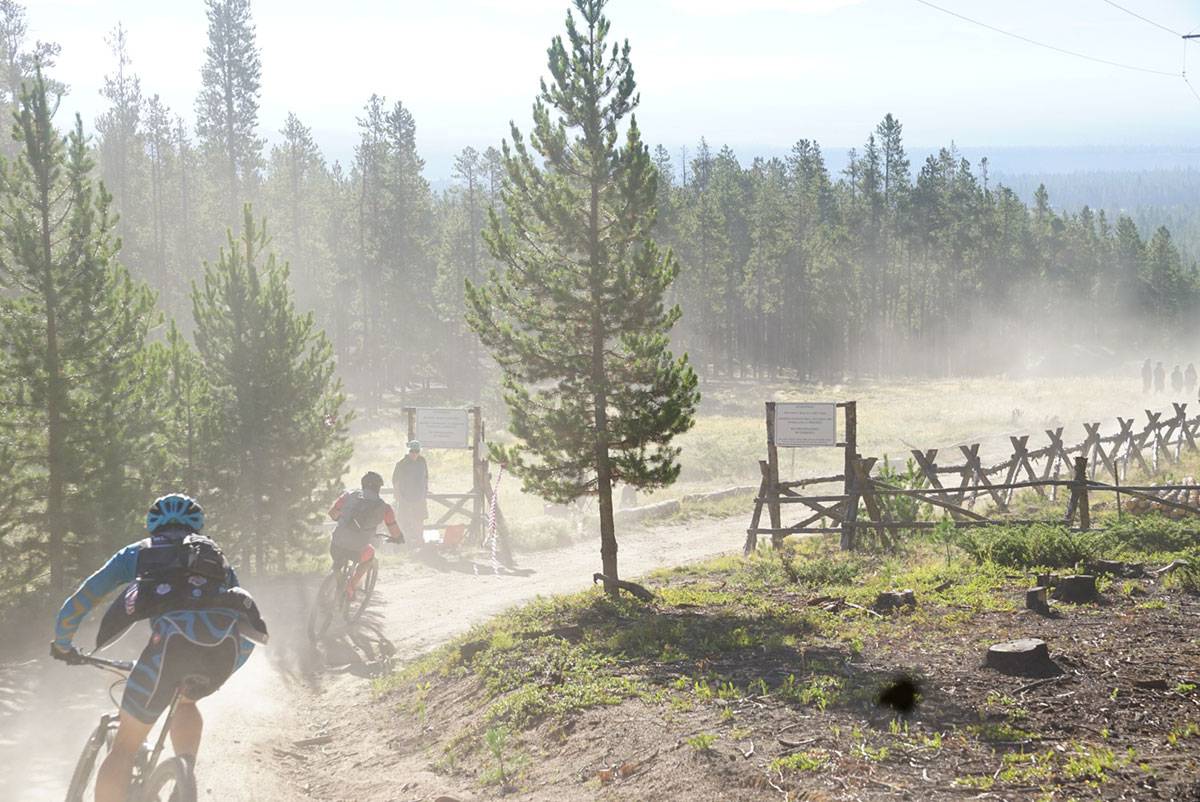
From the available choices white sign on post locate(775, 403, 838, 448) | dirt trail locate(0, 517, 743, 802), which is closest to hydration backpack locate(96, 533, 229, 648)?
dirt trail locate(0, 517, 743, 802)

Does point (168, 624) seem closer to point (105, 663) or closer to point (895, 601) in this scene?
point (105, 663)

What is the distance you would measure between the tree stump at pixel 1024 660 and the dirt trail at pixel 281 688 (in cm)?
513

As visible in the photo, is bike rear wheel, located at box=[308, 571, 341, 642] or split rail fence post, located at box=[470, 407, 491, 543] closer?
bike rear wheel, located at box=[308, 571, 341, 642]

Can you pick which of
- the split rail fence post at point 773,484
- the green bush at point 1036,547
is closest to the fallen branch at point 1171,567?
the green bush at point 1036,547

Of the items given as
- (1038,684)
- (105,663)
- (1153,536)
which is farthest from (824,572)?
(105,663)

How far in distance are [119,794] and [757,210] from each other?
83.2m

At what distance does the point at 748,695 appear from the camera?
8469mm

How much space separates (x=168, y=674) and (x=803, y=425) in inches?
643

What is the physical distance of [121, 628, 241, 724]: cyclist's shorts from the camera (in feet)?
19.3

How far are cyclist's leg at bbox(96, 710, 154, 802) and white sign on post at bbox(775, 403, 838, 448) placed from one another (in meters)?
16.1

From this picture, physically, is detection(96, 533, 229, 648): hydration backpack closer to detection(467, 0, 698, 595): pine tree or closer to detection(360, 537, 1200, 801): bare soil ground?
detection(360, 537, 1200, 801): bare soil ground

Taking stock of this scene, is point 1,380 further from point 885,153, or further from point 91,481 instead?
point 885,153

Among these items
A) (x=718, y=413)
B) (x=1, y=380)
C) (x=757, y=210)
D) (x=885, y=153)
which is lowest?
(x=718, y=413)

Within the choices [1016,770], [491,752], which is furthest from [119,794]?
[1016,770]
